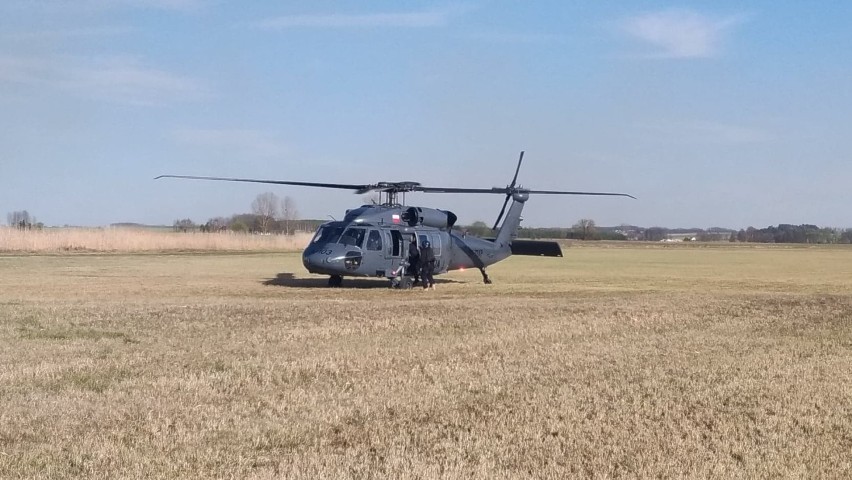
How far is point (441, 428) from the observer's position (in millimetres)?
7980

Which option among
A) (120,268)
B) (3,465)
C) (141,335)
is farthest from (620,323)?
(120,268)

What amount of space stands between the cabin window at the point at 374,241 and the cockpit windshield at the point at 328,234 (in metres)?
0.90

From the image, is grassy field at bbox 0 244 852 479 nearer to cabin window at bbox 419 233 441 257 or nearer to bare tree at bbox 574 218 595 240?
cabin window at bbox 419 233 441 257

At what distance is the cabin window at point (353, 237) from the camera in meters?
25.4

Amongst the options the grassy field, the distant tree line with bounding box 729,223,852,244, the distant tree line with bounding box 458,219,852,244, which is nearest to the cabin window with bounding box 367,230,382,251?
the grassy field

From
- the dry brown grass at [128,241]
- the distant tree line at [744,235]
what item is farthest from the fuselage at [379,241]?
the distant tree line at [744,235]

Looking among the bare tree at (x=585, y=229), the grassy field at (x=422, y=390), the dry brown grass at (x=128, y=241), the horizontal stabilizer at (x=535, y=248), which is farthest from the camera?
the bare tree at (x=585, y=229)

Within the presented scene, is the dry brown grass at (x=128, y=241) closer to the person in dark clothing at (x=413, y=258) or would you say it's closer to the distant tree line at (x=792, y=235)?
the person in dark clothing at (x=413, y=258)

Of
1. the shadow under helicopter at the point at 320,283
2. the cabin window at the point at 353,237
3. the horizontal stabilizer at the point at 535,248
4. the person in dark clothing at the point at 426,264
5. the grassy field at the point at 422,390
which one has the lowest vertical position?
the grassy field at the point at 422,390

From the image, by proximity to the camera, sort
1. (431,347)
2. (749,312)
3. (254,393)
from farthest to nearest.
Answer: (749,312) → (431,347) → (254,393)

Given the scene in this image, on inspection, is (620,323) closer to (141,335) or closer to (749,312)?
(749,312)

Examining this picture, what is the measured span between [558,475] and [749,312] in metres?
13.5

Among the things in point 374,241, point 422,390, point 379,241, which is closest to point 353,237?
point 374,241

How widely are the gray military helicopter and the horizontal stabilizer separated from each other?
0.72 feet
